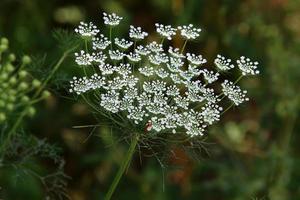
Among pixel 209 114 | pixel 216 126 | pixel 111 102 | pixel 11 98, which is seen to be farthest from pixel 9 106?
pixel 216 126

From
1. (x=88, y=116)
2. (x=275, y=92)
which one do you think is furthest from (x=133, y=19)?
(x=275, y=92)

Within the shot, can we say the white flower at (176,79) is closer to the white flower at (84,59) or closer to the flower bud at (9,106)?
the white flower at (84,59)

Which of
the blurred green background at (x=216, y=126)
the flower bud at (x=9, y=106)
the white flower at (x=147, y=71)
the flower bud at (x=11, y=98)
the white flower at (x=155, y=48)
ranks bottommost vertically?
the flower bud at (x=9, y=106)

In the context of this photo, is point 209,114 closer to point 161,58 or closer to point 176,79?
point 176,79

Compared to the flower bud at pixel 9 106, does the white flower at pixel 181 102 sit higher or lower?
higher

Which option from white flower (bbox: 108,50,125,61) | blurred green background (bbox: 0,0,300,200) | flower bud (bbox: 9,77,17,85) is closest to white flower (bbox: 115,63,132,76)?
white flower (bbox: 108,50,125,61)

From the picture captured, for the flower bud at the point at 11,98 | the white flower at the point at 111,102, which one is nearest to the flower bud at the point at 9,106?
the flower bud at the point at 11,98

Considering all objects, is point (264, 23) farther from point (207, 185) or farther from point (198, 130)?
point (198, 130)

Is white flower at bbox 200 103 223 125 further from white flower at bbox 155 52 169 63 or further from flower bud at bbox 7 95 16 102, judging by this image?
flower bud at bbox 7 95 16 102

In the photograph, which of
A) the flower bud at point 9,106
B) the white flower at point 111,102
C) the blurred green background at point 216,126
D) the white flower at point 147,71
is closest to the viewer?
the flower bud at point 9,106
